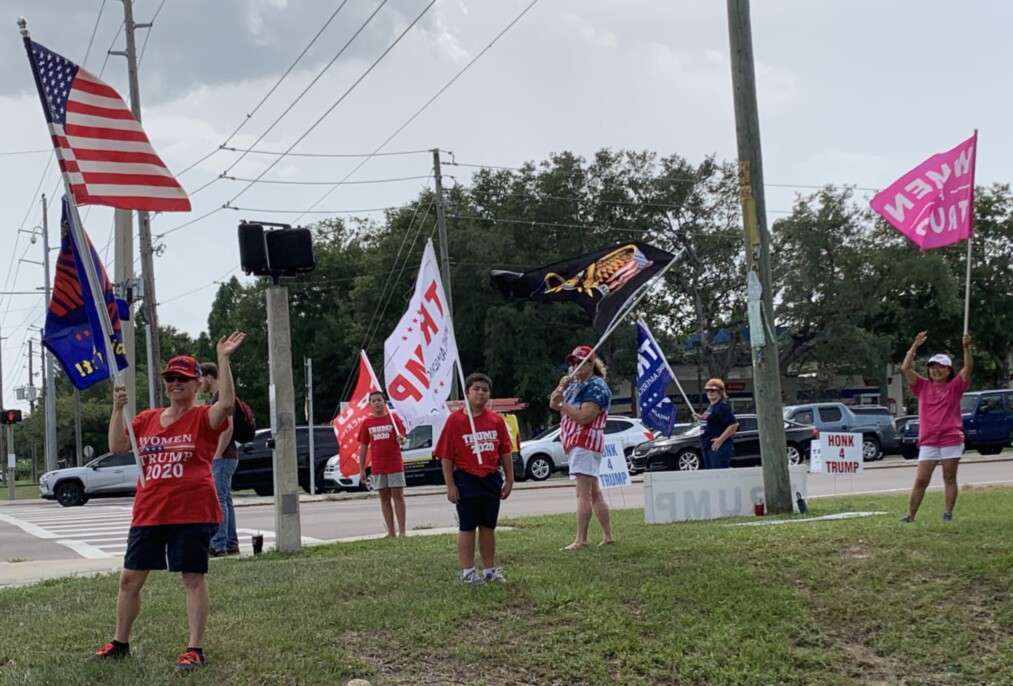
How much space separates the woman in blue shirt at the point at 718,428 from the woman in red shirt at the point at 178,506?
25.6 ft

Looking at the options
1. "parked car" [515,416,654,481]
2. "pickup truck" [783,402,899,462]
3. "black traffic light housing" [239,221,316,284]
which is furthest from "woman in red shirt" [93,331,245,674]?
"pickup truck" [783,402,899,462]

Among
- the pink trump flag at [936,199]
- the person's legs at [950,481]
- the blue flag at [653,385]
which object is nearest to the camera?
the person's legs at [950,481]

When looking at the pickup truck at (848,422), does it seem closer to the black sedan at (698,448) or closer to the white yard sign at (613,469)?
the black sedan at (698,448)

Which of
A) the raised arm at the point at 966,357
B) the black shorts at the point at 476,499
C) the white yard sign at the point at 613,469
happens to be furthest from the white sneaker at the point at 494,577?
the white yard sign at the point at 613,469

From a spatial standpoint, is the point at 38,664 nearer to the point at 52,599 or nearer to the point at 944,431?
the point at 52,599

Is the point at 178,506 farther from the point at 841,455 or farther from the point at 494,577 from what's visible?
the point at 841,455

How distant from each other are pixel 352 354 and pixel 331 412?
5.89 meters

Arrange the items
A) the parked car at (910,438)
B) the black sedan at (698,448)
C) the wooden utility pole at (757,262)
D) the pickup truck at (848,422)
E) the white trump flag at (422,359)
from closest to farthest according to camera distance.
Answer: the wooden utility pole at (757,262) → the white trump flag at (422,359) → the black sedan at (698,448) → the pickup truck at (848,422) → the parked car at (910,438)

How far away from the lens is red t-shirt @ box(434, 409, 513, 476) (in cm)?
776

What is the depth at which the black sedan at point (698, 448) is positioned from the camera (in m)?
25.6

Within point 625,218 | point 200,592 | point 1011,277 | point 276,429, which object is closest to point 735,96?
point 276,429

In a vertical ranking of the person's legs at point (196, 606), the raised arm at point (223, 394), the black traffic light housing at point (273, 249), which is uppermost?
the black traffic light housing at point (273, 249)

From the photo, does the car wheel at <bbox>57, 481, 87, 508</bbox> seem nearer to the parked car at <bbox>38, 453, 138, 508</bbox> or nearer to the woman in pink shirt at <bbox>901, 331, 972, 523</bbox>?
the parked car at <bbox>38, 453, 138, 508</bbox>

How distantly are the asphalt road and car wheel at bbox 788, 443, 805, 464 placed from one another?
157 cm
